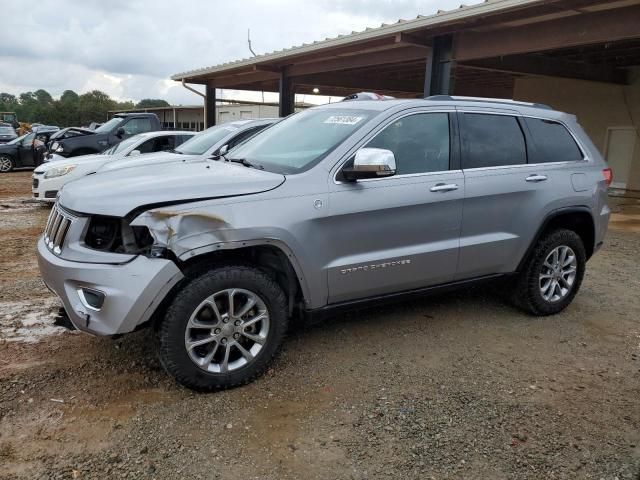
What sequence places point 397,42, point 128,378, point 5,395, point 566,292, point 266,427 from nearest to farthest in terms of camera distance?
1. point 266,427
2. point 5,395
3. point 128,378
4. point 566,292
5. point 397,42

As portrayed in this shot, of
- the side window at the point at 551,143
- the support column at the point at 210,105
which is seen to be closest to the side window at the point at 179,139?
the side window at the point at 551,143

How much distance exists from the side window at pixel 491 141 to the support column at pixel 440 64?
5.69 m

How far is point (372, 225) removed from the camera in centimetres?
365

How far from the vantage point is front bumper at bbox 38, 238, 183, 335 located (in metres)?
2.94

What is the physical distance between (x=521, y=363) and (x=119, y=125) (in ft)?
39.8

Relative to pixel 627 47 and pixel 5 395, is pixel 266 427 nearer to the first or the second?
pixel 5 395

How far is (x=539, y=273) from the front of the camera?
465 cm

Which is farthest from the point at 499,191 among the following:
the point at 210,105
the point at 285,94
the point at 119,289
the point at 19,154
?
the point at 19,154

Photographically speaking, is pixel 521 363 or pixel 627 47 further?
pixel 627 47

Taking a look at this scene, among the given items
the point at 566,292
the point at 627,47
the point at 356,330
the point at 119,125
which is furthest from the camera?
the point at 119,125

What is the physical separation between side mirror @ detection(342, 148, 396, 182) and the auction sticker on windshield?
18.4 inches

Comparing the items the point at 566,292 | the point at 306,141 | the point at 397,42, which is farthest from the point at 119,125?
the point at 566,292

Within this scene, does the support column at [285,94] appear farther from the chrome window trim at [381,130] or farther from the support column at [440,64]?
the chrome window trim at [381,130]

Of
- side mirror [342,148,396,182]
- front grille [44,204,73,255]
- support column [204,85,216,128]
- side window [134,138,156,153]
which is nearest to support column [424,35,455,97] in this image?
side window [134,138,156,153]
